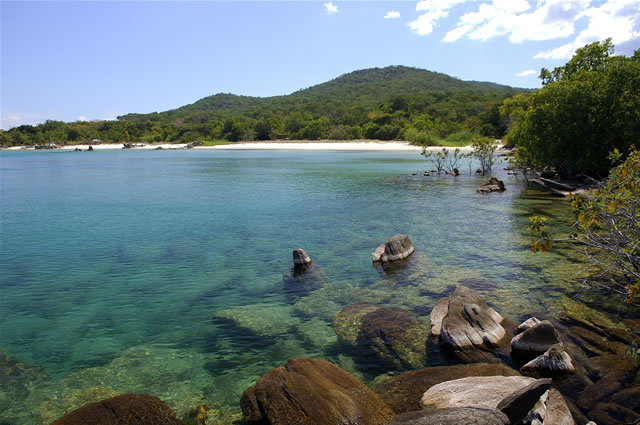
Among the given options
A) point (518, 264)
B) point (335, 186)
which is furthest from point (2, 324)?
point (335, 186)

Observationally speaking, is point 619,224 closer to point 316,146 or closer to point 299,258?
point 299,258

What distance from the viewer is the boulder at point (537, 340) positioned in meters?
8.54

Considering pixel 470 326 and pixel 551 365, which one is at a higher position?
pixel 470 326

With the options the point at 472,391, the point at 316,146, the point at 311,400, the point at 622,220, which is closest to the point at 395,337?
the point at 472,391

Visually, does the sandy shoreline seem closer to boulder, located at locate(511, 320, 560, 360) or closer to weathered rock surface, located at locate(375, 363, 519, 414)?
boulder, located at locate(511, 320, 560, 360)

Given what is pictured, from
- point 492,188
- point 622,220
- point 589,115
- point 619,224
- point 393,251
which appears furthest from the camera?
point 492,188

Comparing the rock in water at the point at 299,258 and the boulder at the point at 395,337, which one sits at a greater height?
the rock in water at the point at 299,258

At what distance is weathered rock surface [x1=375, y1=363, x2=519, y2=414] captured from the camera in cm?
717

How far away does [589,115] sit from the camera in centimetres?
2830

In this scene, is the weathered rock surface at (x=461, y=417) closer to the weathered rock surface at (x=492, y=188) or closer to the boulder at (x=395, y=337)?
the boulder at (x=395, y=337)

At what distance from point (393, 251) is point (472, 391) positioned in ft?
31.6

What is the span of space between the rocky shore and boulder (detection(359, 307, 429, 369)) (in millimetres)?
24

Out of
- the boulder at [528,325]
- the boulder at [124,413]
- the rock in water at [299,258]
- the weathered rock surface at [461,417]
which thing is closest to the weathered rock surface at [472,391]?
the weathered rock surface at [461,417]

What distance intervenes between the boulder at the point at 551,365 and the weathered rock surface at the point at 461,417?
9.69 ft
